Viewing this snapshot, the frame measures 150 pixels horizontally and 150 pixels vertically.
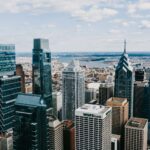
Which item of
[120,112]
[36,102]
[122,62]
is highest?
[122,62]

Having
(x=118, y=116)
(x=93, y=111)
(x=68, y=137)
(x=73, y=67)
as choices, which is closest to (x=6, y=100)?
(x=68, y=137)

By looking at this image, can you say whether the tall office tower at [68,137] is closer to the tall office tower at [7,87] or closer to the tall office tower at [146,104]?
the tall office tower at [7,87]

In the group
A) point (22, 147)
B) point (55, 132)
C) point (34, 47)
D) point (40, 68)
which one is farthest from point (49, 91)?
point (22, 147)

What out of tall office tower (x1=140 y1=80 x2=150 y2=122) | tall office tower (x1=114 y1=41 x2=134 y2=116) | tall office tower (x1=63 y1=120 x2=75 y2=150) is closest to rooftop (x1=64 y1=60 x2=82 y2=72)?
tall office tower (x1=114 y1=41 x2=134 y2=116)

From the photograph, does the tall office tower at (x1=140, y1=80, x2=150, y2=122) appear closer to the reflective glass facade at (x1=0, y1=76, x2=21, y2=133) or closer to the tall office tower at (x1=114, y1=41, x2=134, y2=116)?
the tall office tower at (x1=114, y1=41, x2=134, y2=116)

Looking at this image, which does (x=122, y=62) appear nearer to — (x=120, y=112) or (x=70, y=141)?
(x=120, y=112)
